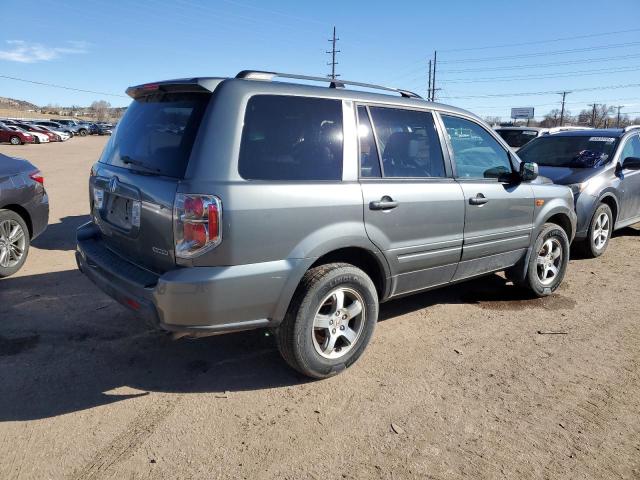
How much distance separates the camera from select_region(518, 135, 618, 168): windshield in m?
7.10

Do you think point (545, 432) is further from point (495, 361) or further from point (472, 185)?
point (472, 185)

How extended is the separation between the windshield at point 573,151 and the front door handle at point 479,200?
12.1 feet

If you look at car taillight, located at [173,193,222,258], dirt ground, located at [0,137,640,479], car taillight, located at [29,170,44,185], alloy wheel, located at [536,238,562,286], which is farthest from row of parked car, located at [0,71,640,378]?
car taillight, located at [29,170,44,185]

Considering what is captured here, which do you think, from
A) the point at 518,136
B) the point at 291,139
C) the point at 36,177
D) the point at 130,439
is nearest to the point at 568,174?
the point at 291,139

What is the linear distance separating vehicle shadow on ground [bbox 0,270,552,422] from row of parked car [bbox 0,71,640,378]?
613mm

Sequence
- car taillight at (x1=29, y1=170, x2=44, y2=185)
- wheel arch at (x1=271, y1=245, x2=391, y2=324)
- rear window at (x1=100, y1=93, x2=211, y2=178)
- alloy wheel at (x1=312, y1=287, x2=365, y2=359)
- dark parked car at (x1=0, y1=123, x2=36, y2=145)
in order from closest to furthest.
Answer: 1. rear window at (x1=100, y1=93, x2=211, y2=178)
2. wheel arch at (x1=271, y1=245, x2=391, y2=324)
3. alloy wheel at (x1=312, y1=287, x2=365, y2=359)
4. car taillight at (x1=29, y1=170, x2=44, y2=185)
5. dark parked car at (x1=0, y1=123, x2=36, y2=145)

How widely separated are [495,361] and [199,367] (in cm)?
221

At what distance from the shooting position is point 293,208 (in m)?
2.98

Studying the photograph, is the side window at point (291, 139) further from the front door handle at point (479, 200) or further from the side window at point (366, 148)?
the front door handle at point (479, 200)

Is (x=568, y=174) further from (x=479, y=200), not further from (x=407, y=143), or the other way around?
(x=407, y=143)

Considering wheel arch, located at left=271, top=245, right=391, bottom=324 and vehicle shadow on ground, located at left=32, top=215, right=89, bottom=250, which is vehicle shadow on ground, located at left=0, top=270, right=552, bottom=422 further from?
vehicle shadow on ground, located at left=32, top=215, right=89, bottom=250

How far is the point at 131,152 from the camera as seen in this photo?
11.1 ft

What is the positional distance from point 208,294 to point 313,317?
763 mm

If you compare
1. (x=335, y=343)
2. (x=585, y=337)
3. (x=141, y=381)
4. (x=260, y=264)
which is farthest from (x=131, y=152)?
(x=585, y=337)
